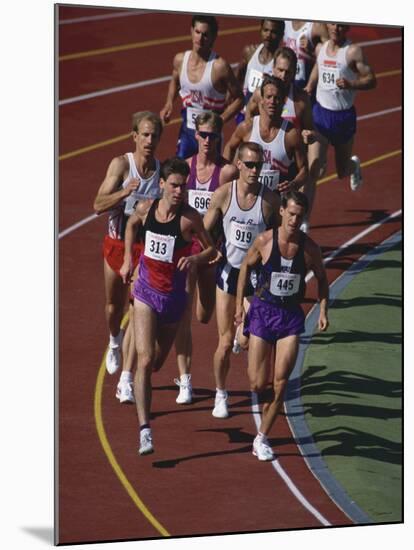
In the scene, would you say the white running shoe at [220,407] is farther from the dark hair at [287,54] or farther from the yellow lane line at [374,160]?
the dark hair at [287,54]

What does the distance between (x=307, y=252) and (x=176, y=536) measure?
213cm

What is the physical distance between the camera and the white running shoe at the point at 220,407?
45.9 ft

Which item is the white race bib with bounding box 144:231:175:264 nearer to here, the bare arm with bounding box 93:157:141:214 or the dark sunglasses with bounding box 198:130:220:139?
the bare arm with bounding box 93:157:141:214

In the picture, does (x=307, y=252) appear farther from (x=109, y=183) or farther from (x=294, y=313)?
(x=109, y=183)

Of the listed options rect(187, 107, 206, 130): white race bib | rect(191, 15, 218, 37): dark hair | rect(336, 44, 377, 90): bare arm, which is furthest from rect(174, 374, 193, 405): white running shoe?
rect(336, 44, 377, 90): bare arm

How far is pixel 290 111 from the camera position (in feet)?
47.1

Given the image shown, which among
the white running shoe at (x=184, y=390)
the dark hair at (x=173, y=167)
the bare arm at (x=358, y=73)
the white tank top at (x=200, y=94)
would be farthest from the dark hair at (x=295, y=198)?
the white running shoe at (x=184, y=390)

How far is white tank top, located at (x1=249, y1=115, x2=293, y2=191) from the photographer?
14.1m

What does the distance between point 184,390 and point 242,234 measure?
3.74ft

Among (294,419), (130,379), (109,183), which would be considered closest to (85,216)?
(109,183)

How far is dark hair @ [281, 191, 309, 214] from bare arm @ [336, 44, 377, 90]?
115cm

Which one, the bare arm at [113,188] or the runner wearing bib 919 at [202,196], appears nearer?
the bare arm at [113,188]

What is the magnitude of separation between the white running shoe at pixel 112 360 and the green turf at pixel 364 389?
4.43ft

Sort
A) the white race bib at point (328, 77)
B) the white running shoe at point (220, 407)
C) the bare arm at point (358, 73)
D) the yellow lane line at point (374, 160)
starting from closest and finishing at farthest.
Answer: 1. the white running shoe at point (220, 407)
2. the bare arm at point (358, 73)
3. the yellow lane line at point (374, 160)
4. the white race bib at point (328, 77)
